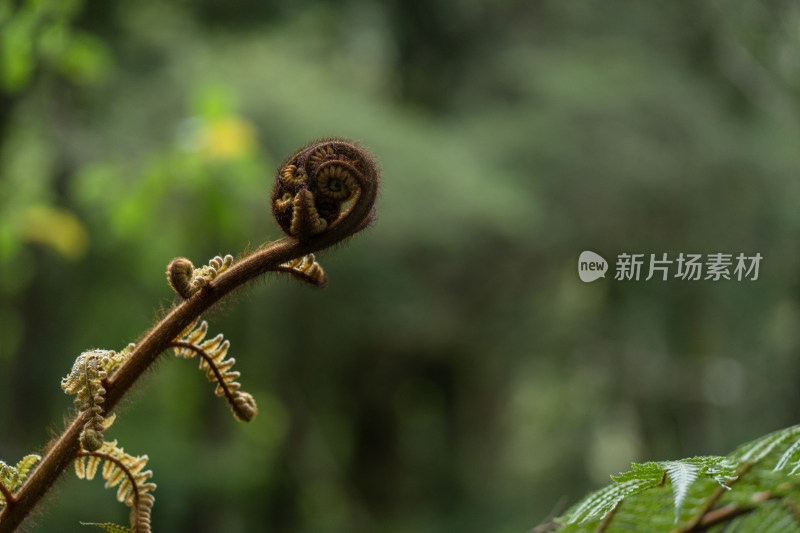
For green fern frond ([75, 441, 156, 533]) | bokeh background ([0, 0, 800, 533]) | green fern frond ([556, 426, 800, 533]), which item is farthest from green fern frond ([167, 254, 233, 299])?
bokeh background ([0, 0, 800, 533])

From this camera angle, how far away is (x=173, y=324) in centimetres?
48

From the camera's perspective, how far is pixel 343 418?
6.17 m

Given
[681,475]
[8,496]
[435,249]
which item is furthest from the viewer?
Answer: [435,249]

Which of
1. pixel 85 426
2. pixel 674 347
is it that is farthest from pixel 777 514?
pixel 674 347

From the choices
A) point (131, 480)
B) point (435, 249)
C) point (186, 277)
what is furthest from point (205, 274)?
point (435, 249)

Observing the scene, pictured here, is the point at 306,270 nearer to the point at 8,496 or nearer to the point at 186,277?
the point at 186,277

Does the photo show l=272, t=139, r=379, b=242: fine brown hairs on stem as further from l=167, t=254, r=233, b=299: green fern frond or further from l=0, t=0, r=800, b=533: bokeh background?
l=0, t=0, r=800, b=533: bokeh background

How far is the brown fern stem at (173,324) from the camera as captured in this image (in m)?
0.45

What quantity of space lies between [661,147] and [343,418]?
3.02 meters

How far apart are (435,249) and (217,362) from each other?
426cm

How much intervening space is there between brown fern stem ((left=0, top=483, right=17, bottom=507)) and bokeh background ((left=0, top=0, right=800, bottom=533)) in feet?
6.96

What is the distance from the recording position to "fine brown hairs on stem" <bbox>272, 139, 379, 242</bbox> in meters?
0.48

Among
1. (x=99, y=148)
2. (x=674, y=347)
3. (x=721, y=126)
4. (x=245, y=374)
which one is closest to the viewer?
(x=99, y=148)

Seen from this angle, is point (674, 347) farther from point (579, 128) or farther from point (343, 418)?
point (343, 418)
